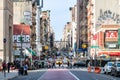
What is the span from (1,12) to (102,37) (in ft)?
146

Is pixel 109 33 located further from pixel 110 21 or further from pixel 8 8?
pixel 8 8

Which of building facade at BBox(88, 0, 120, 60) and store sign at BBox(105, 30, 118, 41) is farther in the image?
building facade at BBox(88, 0, 120, 60)

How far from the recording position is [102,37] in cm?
12606

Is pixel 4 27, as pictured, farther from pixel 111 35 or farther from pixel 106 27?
pixel 106 27

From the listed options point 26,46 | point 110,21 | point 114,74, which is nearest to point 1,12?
point 26,46

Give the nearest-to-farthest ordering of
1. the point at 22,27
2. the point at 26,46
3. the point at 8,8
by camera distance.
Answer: the point at 8,8 → the point at 26,46 → the point at 22,27

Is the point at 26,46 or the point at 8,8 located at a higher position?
the point at 8,8

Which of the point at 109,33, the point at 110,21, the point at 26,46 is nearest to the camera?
the point at 26,46

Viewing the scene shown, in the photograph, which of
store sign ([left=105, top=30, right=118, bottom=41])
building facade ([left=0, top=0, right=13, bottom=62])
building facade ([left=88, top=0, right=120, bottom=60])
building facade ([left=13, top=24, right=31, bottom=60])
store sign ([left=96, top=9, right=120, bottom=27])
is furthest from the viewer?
store sign ([left=96, top=9, right=120, bottom=27])

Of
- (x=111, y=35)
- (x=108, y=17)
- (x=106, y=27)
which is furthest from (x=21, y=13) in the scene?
(x=111, y=35)

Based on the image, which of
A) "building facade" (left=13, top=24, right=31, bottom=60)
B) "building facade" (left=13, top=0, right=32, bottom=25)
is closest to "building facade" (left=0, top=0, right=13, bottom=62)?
"building facade" (left=13, top=24, right=31, bottom=60)

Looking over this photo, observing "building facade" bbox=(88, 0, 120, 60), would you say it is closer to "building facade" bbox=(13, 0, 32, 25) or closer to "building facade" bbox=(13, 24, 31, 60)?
"building facade" bbox=(13, 0, 32, 25)

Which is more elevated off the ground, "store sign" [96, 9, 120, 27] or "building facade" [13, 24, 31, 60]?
"store sign" [96, 9, 120, 27]

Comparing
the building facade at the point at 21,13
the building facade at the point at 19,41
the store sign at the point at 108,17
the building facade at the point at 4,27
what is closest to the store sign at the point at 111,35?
the store sign at the point at 108,17
